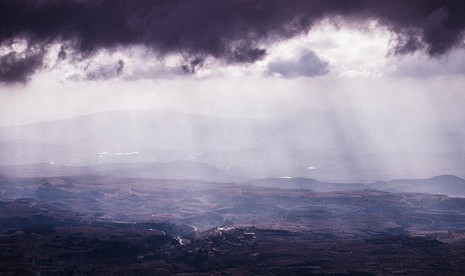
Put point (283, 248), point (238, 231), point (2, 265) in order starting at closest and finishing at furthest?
point (2, 265) → point (283, 248) → point (238, 231)

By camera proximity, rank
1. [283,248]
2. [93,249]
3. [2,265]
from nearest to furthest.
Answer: [2,265] < [93,249] < [283,248]

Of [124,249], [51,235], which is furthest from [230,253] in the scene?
[51,235]

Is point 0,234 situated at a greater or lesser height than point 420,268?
greater

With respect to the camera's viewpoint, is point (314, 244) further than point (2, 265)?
Yes

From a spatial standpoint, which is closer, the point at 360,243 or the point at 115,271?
the point at 115,271

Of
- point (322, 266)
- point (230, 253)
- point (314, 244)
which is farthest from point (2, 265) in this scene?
point (314, 244)

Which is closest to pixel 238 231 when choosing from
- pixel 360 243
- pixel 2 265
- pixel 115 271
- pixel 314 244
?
pixel 314 244

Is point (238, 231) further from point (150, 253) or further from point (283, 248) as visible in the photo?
point (150, 253)

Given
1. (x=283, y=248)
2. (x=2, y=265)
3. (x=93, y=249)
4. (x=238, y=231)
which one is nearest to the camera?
(x=2, y=265)

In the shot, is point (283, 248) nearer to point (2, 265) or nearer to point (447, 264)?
point (447, 264)
